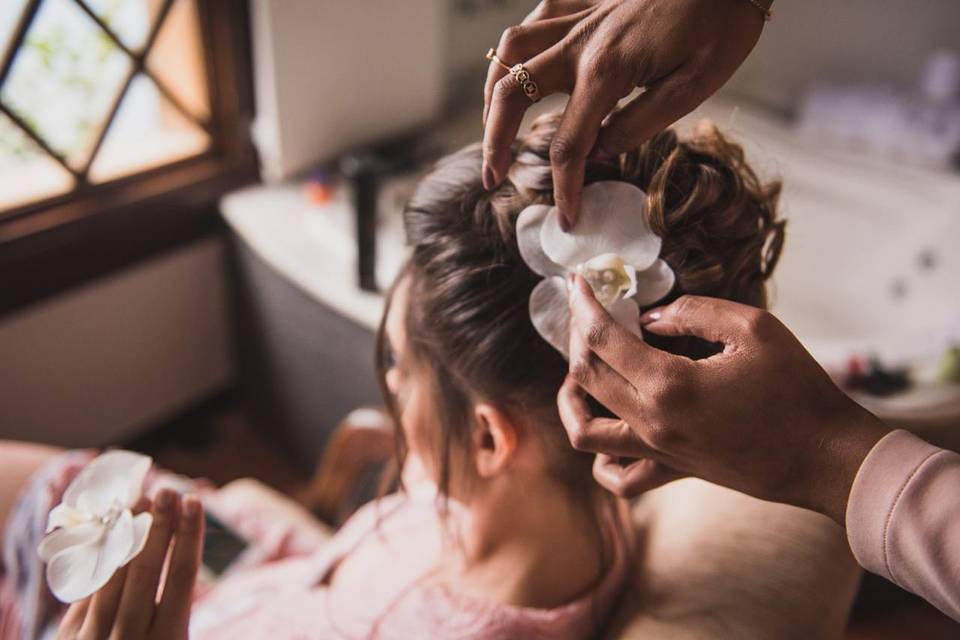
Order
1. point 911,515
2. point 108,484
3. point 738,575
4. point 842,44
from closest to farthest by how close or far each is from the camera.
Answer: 1. point 911,515
2. point 108,484
3. point 738,575
4. point 842,44

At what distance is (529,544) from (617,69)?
472 millimetres

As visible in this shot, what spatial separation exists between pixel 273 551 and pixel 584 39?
2.78ft

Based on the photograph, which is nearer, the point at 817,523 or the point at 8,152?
the point at 817,523

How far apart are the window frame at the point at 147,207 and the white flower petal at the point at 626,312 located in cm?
121

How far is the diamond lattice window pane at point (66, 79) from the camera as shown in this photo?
141 cm

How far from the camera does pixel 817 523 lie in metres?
0.86

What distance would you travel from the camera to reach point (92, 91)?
1539mm

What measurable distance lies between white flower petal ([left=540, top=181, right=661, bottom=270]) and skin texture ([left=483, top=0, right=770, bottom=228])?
3 cm

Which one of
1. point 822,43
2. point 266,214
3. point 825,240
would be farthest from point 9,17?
point 822,43

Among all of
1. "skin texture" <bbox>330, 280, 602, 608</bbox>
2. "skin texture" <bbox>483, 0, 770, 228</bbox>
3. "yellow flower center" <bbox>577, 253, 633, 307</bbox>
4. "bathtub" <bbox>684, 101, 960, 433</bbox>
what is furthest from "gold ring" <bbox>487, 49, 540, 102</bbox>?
"bathtub" <bbox>684, 101, 960, 433</bbox>

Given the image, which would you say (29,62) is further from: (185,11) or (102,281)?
(102,281)

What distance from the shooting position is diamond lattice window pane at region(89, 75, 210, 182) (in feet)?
5.21

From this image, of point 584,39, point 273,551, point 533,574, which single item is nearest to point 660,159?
point 584,39

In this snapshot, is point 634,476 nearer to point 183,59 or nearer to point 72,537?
point 72,537
